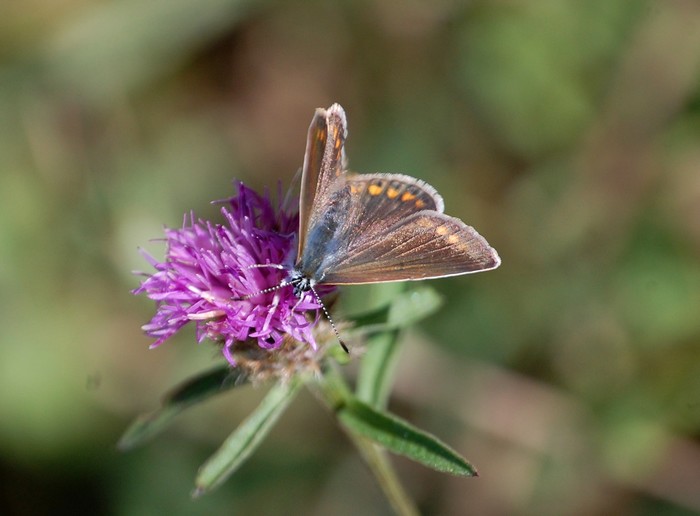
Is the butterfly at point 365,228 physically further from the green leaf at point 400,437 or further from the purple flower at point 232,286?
the green leaf at point 400,437

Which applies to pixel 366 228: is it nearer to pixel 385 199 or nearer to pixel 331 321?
pixel 385 199

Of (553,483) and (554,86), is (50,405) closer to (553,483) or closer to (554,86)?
(553,483)

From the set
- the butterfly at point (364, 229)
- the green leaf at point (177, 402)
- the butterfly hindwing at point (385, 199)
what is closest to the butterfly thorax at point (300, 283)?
the butterfly at point (364, 229)

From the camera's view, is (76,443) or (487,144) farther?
(487,144)

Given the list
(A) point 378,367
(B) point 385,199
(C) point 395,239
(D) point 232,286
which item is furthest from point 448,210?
(D) point 232,286

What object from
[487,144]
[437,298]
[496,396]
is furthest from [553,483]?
[487,144]

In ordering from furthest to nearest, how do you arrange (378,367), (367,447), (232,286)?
(378,367), (367,447), (232,286)
